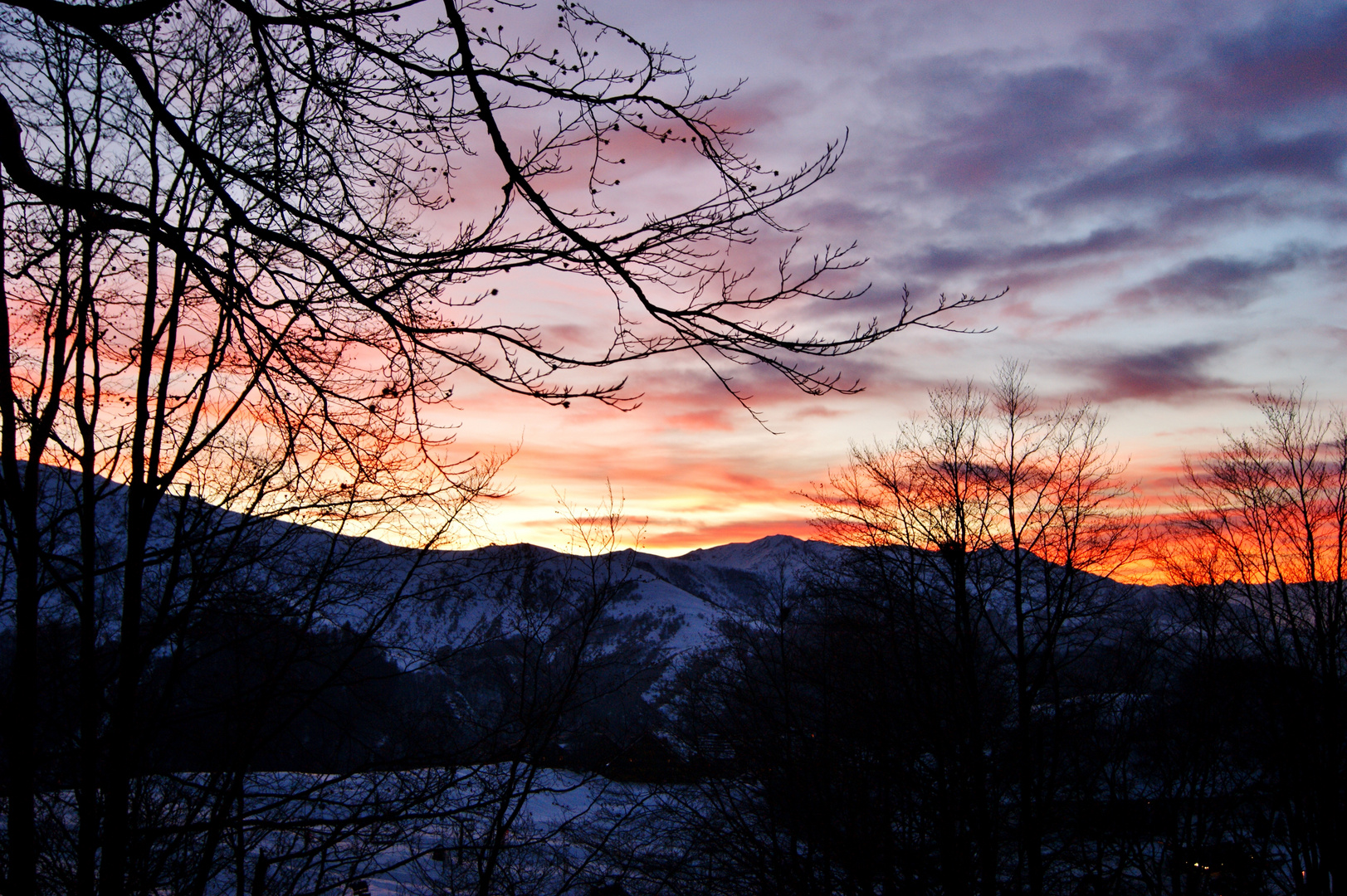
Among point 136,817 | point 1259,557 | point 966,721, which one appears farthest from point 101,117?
point 1259,557

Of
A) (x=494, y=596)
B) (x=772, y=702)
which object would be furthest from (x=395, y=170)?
(x=772, y=702)

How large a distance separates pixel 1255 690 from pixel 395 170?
808 inches

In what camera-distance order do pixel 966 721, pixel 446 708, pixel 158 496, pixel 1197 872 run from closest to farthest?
1. pixel 158 496
2. pixel 446 708
3. pixel 966 721
4. pixel 1197 872

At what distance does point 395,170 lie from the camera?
3.82 m

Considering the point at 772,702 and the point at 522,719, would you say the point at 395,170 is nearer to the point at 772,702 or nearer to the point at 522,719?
the point at 522,719

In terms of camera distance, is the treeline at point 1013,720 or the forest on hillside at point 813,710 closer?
the forest on hillside at point 813,710

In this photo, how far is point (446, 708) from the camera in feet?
18.9

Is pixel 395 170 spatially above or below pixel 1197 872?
above

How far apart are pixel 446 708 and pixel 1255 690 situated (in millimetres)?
18676

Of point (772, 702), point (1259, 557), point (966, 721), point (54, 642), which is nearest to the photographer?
point (54, 642)

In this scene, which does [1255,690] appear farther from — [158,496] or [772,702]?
[158,496]

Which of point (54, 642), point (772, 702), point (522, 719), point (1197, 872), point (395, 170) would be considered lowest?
point (1197, 872)

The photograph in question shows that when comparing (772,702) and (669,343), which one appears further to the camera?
(772,702)

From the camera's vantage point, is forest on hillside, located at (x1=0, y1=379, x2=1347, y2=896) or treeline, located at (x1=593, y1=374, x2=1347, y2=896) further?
treeline, located at (x1=593, y1=374, x2=1347, y2=896)
